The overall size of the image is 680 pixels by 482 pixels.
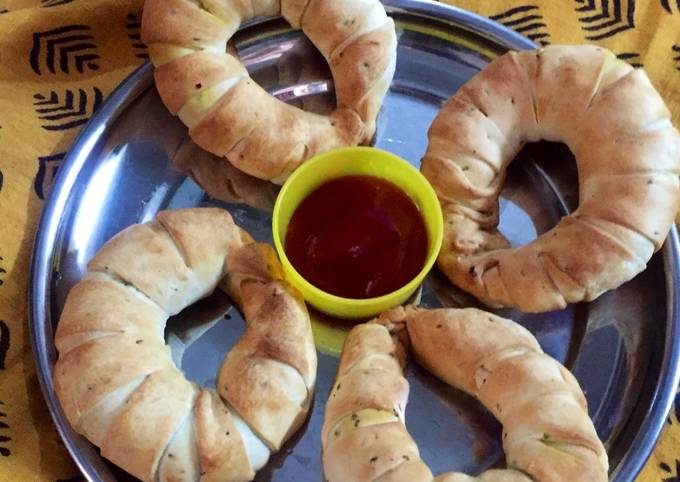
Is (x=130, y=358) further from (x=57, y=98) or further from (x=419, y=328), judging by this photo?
(x=57, y=98)

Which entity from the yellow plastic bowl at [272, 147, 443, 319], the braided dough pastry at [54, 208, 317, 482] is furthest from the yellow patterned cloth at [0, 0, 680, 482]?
the yellow plastic bowl at [272, 147, 443, 319]

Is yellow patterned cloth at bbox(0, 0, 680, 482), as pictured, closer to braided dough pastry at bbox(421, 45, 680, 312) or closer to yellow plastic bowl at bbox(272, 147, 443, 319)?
braided dough pastry at bbox(421, 45, 680, 312)

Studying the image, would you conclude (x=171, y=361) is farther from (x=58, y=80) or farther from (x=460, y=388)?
(x=58, y=80)

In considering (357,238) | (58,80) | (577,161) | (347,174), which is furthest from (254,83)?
(577,161)

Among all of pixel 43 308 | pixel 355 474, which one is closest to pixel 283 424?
pixel 355 474

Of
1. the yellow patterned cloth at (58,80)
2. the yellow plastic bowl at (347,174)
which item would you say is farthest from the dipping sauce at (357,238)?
the yellow patterned cloth at (58,80)

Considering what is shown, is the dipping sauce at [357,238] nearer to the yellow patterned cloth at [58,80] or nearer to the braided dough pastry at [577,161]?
the braided dough pastry at [577,161]
